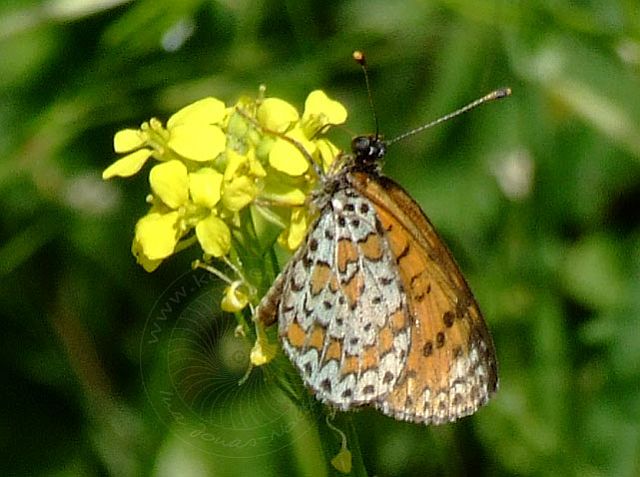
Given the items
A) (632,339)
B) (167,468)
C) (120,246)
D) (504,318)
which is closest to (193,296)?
(120,246)

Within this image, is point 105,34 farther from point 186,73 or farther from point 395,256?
point 395,256

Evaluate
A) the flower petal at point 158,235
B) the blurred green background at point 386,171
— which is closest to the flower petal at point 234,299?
the flower petal at point 158,235

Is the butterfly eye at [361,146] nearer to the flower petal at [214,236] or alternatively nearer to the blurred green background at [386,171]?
the flower petal at [214,236]

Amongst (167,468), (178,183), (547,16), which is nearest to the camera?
(178,183)

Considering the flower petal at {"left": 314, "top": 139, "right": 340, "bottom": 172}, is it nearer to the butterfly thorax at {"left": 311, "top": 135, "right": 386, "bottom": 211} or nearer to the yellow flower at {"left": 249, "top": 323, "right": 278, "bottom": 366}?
the butterfly thorax at {"left": 311, "top": 135, "right": 386, "bottom": 211}

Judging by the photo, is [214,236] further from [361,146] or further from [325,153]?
[361,146]

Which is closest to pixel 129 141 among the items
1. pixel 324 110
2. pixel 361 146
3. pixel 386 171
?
pixel 324 110
